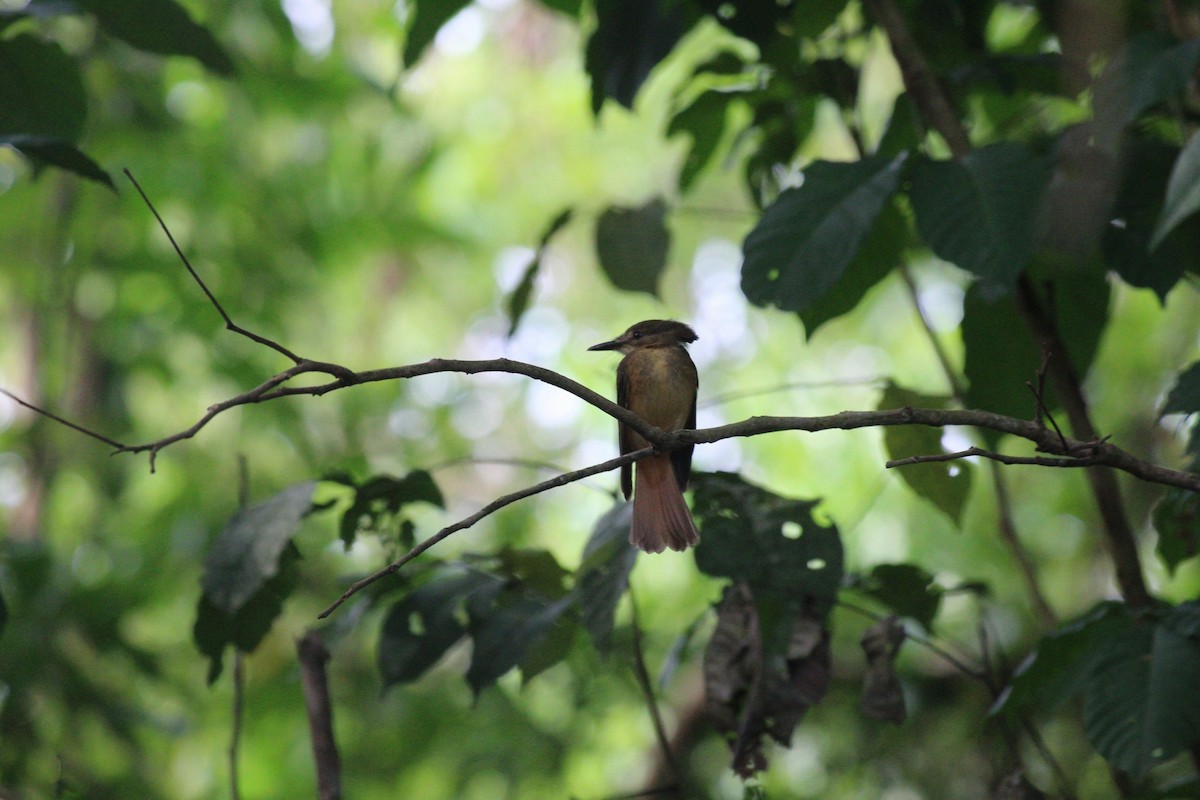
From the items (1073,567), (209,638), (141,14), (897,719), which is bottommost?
(897,719)

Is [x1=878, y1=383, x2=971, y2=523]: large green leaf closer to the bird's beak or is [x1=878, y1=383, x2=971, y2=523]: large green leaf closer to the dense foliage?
the dense foliage

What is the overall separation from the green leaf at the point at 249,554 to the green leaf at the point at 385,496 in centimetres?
16

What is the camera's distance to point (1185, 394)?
78.0 inches

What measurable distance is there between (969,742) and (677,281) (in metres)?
6.41

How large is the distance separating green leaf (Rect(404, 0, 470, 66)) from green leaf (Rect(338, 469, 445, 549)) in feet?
3.63

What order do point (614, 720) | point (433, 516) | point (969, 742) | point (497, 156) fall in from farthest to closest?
1. point (497, 156)
2. point (433, 516)
3. point (614, 720)
4. point (969, 742)

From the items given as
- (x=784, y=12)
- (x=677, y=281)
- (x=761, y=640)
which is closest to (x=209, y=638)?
(x=761, y=640)

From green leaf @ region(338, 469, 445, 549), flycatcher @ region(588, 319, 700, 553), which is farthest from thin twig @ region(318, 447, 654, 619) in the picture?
flycatcher @ region(588, 319, 700, 553)

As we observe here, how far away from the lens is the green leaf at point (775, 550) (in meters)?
2.31

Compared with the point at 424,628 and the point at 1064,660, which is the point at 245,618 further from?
the point at 1064,660

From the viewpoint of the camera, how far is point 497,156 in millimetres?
10016

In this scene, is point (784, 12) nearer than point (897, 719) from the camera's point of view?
No

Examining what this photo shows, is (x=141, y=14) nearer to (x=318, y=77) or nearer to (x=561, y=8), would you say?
A: (x=561, y=8)

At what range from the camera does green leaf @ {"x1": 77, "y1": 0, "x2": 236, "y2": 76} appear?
243cm
